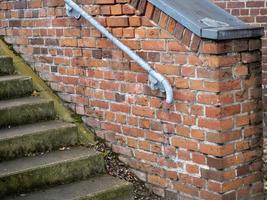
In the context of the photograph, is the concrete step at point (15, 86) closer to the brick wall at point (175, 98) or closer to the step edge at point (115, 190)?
the brick wall at point (175, 98)

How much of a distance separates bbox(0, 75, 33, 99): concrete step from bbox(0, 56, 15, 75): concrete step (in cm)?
12

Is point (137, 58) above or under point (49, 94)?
above

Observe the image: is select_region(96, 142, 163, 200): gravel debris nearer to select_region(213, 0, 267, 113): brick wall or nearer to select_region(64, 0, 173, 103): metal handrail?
select_region(64, 0, 173, 103): metal handrail

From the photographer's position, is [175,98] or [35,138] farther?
[35,138]

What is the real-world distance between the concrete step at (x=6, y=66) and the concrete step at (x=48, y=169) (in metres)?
1.13

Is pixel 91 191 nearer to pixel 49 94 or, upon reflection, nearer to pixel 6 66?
pixel 49 94

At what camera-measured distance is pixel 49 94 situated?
176 inches

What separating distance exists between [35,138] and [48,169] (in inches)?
14.7

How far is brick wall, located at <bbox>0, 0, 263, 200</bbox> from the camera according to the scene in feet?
10.2

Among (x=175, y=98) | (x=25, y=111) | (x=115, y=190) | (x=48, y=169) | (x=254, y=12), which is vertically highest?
(x=254, y=12)

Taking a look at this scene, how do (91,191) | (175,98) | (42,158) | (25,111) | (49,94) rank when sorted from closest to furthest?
1. (175,98)
2. (91,191)
3. (42,158)
4. (25,111)
5. (49,94)

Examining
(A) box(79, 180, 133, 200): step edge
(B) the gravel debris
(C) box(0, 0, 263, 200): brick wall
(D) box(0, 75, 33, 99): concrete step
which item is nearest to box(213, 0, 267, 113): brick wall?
(C) box(0, 0, 263, 200): brick wall

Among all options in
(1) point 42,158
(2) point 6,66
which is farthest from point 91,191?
(2) point 6,66

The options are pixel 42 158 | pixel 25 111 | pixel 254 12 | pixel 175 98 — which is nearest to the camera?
pixel 175 98
